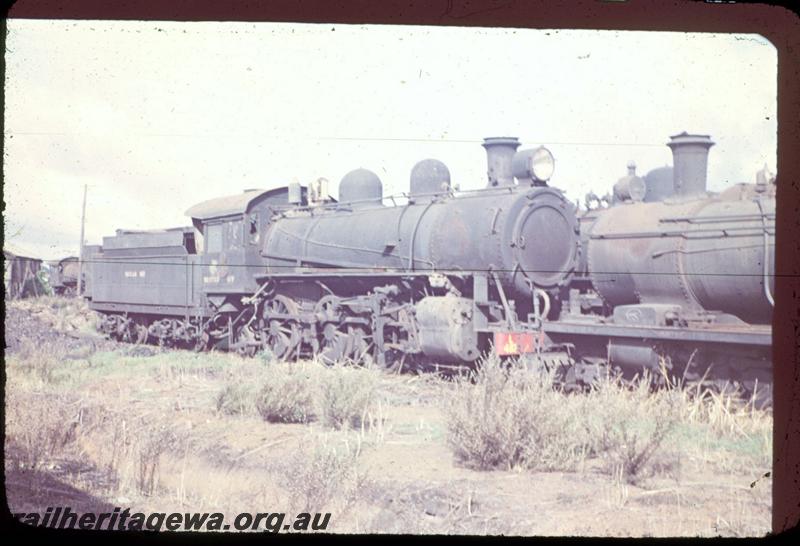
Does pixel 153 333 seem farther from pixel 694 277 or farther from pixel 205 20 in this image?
pixel 205 20

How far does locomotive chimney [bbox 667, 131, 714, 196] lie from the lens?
10203 mm

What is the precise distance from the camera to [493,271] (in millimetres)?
10984

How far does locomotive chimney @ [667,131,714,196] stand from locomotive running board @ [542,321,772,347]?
211 cm

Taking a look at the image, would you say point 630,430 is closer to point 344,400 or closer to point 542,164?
point 344,400

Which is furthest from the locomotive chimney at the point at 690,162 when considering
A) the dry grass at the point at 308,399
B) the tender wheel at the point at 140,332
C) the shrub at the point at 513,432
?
the tender wheel at the point at 140,332

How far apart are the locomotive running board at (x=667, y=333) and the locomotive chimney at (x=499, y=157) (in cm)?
263

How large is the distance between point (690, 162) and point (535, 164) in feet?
7.42

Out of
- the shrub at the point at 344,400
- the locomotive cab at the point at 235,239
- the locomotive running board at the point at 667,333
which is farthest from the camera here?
the locomotive cab at the point at 235,239

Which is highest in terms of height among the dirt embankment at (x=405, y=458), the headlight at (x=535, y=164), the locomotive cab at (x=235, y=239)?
the headlight at (x=535, y=164)

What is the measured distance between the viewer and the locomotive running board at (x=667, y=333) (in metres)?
8.29

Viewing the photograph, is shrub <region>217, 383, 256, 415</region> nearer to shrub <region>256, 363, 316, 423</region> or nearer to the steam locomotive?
shrub <region>256, 363, 316, 423</region>

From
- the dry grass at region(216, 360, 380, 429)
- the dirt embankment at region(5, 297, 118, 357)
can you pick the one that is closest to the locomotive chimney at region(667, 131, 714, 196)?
the dry grass at region(216, 360, 380, 429)

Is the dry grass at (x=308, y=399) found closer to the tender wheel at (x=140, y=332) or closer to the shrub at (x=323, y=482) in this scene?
the shrub at (x=323, y=482)

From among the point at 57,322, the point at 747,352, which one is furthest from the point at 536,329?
the point at 57,322
